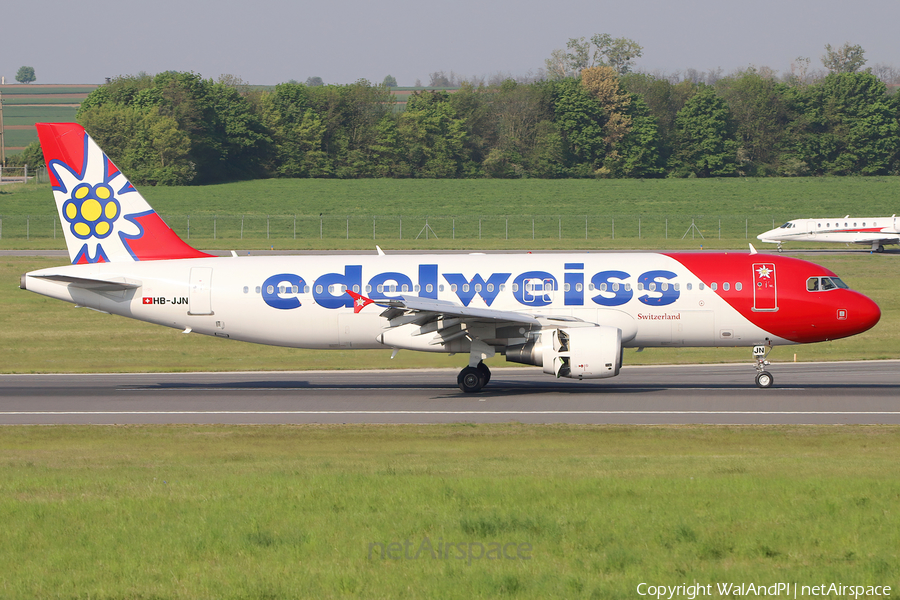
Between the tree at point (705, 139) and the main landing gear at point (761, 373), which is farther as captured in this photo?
the tree at point (705, 139)

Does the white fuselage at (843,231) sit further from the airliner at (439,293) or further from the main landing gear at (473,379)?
the main landing gear at (473,379)

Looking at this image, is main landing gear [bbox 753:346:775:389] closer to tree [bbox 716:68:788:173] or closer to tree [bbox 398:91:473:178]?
tree [bbox 398:91:473:178]

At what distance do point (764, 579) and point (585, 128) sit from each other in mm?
143110

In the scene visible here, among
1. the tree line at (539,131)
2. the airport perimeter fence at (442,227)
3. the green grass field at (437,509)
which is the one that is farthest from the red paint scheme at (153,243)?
the tree line at (539,131)

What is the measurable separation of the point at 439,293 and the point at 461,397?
11.2 ft

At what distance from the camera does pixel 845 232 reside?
275 ft

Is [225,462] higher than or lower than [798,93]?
lower

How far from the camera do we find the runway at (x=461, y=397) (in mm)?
25516

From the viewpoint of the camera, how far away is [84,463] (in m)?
18.9

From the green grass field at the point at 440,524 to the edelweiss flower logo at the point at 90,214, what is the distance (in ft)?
43.5

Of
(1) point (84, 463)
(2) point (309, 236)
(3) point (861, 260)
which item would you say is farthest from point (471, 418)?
(2) point (309, 236)

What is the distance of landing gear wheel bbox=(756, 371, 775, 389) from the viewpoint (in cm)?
2962

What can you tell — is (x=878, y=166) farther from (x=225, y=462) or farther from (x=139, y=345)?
(x=225, y=462)

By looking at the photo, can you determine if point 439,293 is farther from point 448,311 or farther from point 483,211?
point 483,211
